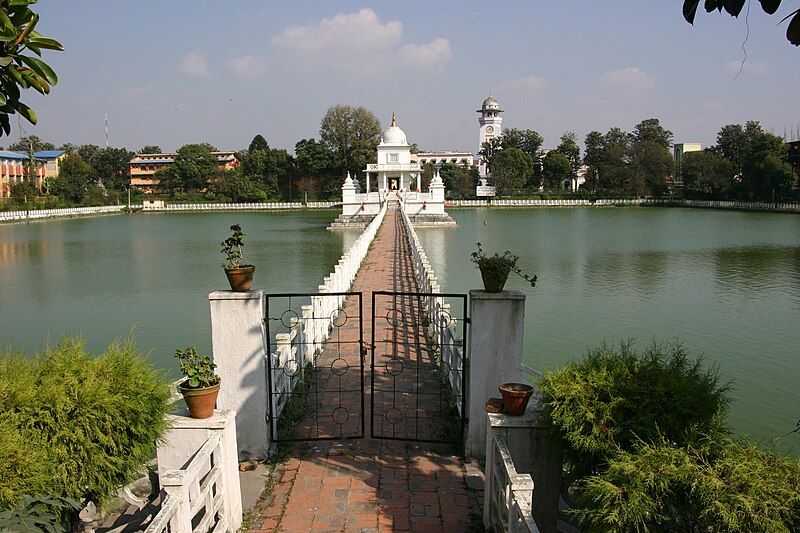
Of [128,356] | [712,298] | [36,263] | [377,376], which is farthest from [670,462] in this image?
[36,263]

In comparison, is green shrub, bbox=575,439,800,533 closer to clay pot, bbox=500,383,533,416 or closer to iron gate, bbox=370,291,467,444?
clay pot, bbox=500,383,533,416

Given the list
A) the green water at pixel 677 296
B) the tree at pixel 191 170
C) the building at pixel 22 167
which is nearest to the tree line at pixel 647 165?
the green water at pixel 677 296

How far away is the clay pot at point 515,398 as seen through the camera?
375cm

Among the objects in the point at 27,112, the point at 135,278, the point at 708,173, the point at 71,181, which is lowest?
the point at 135,278

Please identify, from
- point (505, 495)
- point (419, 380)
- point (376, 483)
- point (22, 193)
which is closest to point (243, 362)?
point (376, 483)

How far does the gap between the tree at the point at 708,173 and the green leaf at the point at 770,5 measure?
63171 millimetres

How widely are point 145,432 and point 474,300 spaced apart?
8.21 feet

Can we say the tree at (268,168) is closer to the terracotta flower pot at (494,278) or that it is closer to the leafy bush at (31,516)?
the terracotta flower pot at (494,278)

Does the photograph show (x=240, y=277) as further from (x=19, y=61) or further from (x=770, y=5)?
(x=770, y=5)

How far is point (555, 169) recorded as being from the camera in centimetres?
7250

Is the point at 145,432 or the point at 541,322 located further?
the point at 541,322

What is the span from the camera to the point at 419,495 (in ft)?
14.0

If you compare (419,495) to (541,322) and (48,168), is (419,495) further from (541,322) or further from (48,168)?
(48,168)

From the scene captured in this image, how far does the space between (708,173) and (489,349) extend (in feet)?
203
